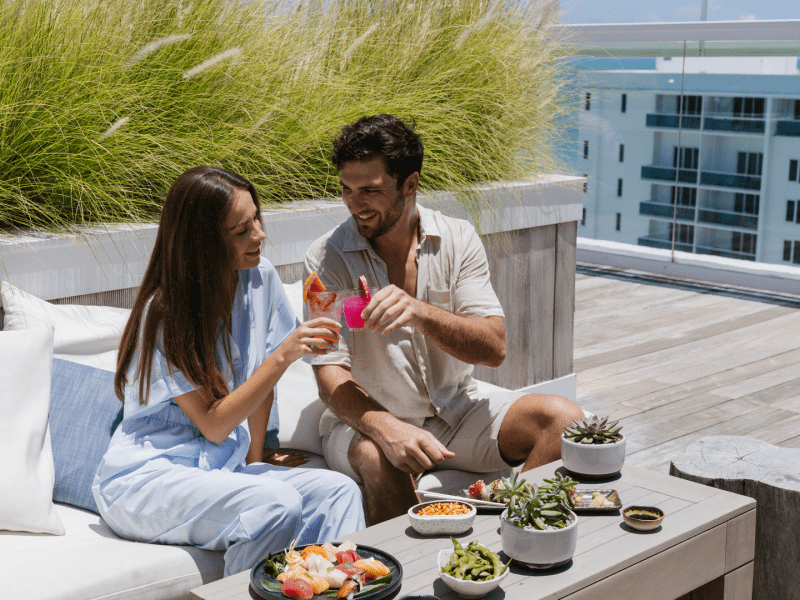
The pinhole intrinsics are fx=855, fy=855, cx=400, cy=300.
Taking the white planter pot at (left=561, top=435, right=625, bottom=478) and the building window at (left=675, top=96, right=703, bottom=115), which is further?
the building window at (left=675, top=96, right=703, bottom=115)

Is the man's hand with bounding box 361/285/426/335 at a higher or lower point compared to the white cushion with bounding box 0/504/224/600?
higher

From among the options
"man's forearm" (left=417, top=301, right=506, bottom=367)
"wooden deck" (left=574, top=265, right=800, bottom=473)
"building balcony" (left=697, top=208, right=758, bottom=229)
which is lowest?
"wooden deck" (left=574, top=265, right=800, bottom=473)

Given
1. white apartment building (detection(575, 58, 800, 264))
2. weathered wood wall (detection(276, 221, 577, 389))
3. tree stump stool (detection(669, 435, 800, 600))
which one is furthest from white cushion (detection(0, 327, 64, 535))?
white apartment building (detection(575, 58, 800, 264))

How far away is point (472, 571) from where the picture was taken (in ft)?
4.33

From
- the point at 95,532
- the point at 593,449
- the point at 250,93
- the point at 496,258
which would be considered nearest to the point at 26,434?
the point at 95,532

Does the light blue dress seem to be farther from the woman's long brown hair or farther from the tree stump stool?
the tree stump stool

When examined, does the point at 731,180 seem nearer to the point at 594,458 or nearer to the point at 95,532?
the point at 594,458

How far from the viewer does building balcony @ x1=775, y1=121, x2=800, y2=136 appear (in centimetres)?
530

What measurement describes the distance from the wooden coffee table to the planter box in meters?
1.13

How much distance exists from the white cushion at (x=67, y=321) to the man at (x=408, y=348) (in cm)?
52

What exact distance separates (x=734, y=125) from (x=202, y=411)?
15.6 feet

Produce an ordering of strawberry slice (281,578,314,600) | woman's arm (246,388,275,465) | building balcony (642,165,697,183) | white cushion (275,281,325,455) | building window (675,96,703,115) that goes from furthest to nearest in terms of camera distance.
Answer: building balcony (642,165,697,183)
building window (675,96,703,115)
white cushion (275,281,325,455)
woman's arm (246,388,275,465)
strawberry slice (281,578,314,600)

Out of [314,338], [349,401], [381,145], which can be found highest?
[381,145]

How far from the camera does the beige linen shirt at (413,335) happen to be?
221cm
